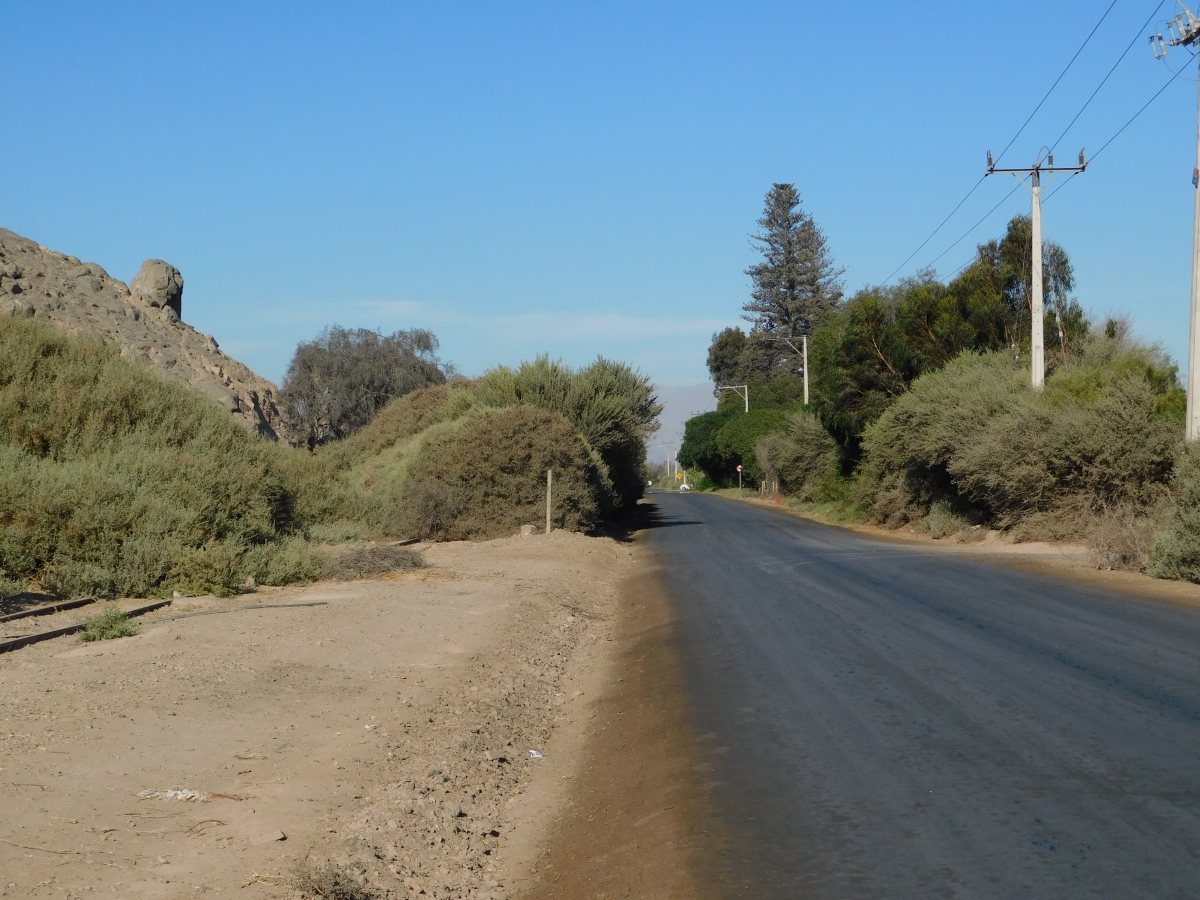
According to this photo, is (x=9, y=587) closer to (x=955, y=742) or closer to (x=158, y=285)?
(x=955, y=742)

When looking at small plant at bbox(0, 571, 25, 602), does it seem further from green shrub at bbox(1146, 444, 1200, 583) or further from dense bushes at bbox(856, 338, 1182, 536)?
dense bushes at bbox(856, 338, 1182, 536)

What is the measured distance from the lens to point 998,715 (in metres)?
8.00

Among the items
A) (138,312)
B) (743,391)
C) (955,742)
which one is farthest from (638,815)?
(743,391)

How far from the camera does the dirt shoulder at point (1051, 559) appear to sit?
1580 cm

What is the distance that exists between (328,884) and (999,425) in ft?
83.6

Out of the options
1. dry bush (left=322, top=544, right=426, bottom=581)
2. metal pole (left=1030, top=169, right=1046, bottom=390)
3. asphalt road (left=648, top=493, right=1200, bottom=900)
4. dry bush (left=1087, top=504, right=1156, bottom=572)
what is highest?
metal pole (left=1030, top=169, right=1046, bottom=390)

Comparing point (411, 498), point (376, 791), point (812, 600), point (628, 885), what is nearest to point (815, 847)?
point (628, 885)

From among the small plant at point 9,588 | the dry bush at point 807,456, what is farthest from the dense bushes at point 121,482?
the dry bush at point 807,456

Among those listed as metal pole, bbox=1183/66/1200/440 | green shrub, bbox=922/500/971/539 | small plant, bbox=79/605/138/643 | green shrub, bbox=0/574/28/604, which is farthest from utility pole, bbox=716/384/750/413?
small plant, bbox=79/605/138/643

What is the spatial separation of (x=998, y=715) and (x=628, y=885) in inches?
152

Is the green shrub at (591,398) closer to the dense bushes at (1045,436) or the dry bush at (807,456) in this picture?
the dense bushes at (1045,436)

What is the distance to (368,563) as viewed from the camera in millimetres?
19344

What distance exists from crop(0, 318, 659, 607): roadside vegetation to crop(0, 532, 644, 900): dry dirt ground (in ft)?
8.21

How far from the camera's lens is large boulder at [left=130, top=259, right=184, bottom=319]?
48.8 metres
